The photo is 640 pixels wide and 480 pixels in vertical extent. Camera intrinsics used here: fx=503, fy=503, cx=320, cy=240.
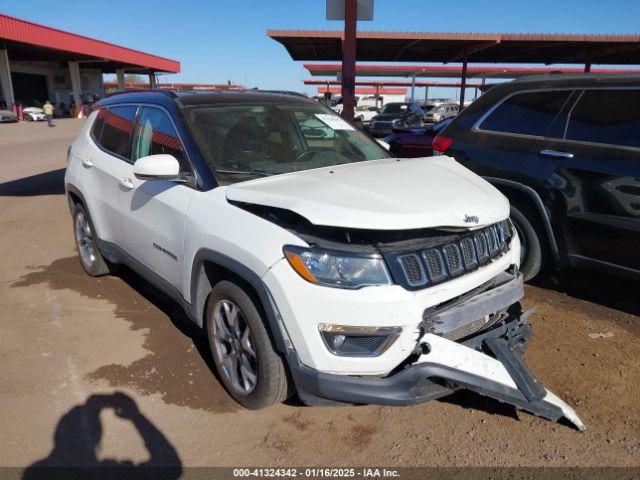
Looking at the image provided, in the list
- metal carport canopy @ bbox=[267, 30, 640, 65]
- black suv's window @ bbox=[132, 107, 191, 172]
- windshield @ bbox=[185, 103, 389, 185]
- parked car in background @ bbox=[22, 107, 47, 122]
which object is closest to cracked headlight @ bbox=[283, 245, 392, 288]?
windshield @ bbox=[185, 103, 389, 185]

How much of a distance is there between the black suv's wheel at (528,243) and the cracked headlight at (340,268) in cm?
242

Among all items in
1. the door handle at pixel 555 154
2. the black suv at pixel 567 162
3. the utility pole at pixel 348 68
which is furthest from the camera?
the utility pole at pixel 348 68

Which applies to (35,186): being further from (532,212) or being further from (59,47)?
(59,47)

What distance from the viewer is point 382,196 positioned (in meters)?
2.54

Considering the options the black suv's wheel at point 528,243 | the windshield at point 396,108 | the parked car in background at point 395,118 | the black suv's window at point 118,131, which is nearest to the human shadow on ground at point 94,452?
the black suv's window at point 118,131

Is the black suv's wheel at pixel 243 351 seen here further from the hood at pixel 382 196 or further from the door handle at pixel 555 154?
the door handle at pixel 555 154

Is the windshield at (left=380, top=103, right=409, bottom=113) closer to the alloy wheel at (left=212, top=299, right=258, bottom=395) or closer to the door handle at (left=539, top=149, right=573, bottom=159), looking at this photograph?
the door handle at (left=539, top=149, right=573, bottom=159)

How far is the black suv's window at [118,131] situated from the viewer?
13.1 ft

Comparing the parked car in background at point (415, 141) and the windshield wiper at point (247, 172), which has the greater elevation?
the windshield wiper at point (247, 172)

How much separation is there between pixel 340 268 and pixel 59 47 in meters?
38.6

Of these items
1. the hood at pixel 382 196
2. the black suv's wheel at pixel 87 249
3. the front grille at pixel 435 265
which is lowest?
the black suv's wheel at pixel 87 249

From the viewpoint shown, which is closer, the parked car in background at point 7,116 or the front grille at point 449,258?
the front grille at point 449,258

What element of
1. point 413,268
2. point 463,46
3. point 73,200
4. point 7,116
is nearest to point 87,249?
point 73,200

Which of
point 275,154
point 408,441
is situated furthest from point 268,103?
point 408,441
